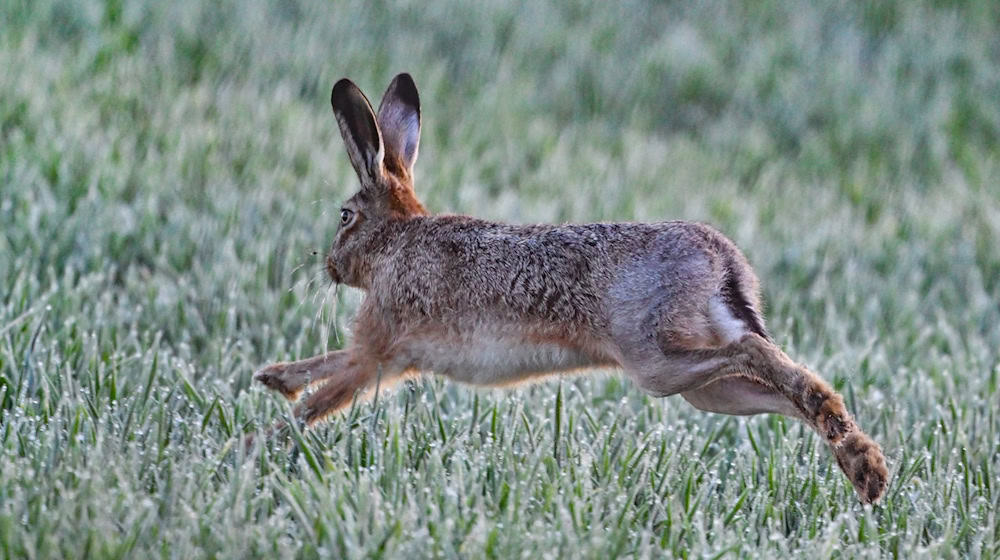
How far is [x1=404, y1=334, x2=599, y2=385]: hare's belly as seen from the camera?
400 cm

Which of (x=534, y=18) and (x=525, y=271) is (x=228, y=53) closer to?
(x=534, y=18)

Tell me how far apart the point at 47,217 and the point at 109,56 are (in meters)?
2.29

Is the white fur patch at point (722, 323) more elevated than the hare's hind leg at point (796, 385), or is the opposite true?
the white fur patch at point (722, 323)

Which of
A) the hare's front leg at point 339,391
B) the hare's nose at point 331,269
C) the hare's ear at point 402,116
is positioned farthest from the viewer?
the hare's ear at point 402,116

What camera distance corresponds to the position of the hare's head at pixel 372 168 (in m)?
4.39

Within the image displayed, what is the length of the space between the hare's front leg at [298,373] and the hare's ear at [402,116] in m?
0.81

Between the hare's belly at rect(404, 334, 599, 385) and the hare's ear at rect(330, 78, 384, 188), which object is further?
the hare's ear at rect(330, 78, 384, 188)

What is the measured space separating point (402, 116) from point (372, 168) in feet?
1.37

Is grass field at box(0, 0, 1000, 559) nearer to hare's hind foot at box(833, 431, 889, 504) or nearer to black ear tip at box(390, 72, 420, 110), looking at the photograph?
hare's hind foot at box(833, 431, 889, 504)

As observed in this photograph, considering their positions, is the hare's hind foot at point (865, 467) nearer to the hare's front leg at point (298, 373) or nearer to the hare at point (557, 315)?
the hare at point (557, 315)

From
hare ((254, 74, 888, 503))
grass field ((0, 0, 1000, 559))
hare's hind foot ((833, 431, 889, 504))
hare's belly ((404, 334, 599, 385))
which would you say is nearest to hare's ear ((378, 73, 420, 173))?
hare ((254, 74, 888, 503))

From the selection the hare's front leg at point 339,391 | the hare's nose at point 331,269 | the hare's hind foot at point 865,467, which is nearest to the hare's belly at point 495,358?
the hare's front leg at point 339,391

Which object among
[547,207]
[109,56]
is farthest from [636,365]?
[109,56]

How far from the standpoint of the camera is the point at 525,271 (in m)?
4.03
